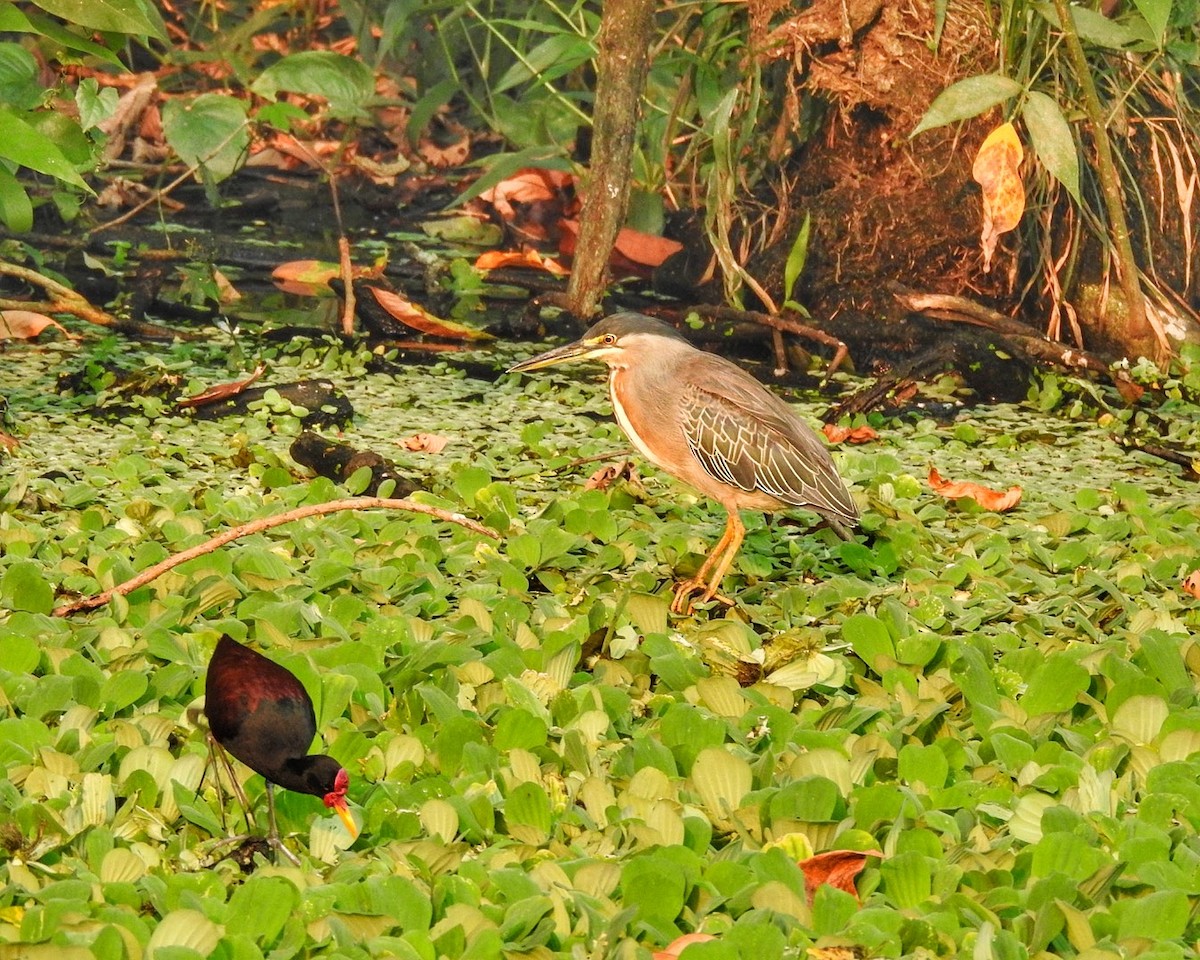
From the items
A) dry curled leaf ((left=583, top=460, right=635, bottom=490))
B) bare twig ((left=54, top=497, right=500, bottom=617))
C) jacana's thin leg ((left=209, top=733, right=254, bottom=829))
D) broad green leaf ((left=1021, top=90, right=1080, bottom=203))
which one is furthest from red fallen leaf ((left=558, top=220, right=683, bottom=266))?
jacana's thin leg ((left=209, top=733, right=254, bottom=829))

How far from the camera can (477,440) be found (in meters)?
5.71

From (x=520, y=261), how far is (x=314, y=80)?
1249 mm

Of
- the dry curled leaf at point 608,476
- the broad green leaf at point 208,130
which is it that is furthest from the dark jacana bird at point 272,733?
the broad green leaf at point 208,130

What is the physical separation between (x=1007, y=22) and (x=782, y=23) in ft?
3.24

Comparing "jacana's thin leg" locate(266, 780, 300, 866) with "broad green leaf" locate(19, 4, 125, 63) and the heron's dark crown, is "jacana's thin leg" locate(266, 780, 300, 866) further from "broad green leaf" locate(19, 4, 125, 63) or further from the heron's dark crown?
"broad green leaf" locate(19, 4, 125, 63)

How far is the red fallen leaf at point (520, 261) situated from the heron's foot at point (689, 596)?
365cm

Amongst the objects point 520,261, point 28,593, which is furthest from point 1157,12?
point 28,593

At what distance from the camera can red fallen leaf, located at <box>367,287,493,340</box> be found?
6805 mm

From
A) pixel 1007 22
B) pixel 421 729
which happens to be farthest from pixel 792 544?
pixel 1007 22

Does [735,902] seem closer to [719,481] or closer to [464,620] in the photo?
[464,620]

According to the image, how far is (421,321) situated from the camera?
22.3ft

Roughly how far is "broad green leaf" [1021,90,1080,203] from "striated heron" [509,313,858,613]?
190 centimetres

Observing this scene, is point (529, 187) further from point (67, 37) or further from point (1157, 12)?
point (67, 37)

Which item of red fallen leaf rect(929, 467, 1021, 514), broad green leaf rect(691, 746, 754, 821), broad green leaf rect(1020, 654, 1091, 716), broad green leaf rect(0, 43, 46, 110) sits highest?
broad green leaf rect(0, 43, 46, 110)
